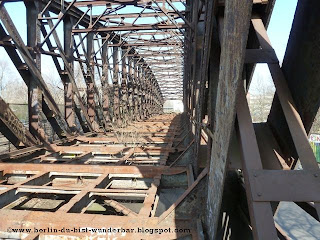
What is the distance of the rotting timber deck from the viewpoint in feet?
8.16

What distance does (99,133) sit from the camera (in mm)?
9805

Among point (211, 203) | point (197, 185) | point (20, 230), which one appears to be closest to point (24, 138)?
point (20, 230)

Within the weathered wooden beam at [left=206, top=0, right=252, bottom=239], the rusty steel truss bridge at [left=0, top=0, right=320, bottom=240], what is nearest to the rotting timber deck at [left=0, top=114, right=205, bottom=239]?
the rusty steel truss bridge at [left=0, top=0, right=320, bottom=240]

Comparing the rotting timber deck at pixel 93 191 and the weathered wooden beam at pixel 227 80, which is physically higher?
the weathered wooden beam at pixel 227 80

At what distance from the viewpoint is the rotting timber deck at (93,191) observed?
2488 millimetres

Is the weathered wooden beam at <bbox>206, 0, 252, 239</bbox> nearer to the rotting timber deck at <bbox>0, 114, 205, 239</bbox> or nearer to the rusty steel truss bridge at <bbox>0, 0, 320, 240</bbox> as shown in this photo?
the rusty steel truss bridge at <bbox>0, 0, 320, 240</bbox>

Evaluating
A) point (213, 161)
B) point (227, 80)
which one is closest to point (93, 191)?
point (213, 161)

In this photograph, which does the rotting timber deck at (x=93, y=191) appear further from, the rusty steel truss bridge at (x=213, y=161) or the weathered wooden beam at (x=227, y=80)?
the weathered wooden beam at (x=227, y=80)

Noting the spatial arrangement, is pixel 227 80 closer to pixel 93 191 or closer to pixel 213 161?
pixel 213 161

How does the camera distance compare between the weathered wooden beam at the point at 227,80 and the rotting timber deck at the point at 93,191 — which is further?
the rotting timber deck at the point at 93,191

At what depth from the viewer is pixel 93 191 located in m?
3.32

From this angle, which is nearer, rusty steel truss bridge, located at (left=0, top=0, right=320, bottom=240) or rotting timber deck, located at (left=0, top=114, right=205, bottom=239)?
rusty steel truss bridge, located at (left=0, top=0, right=320, bottom=240)

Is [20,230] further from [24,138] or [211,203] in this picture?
[24,138]

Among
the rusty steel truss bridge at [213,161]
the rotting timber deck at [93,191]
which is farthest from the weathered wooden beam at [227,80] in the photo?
the rotting timber deck at [93,191]
